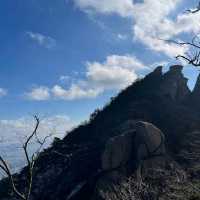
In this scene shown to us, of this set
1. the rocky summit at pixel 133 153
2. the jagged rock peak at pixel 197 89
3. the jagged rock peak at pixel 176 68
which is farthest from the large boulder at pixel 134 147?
the jagged rock peak at pixel 176 68

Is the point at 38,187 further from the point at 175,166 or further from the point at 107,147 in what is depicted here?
the point at 175,166

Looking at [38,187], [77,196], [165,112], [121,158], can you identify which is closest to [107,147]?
[121,158]

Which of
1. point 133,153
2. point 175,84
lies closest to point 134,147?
point 133,153

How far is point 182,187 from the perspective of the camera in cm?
4250

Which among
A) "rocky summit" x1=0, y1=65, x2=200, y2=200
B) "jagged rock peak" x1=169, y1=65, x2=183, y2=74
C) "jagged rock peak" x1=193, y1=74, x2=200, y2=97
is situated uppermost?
"jagged rock peak" x1=169, y1=65, x2=183, y2=74

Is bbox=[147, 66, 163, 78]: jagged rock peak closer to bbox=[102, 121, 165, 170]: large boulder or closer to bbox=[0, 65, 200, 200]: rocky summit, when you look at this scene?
bbox=[0, 65, 200, 200]: rocky summit

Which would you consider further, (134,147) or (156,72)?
(156,72)

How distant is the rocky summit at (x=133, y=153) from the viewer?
43.8m

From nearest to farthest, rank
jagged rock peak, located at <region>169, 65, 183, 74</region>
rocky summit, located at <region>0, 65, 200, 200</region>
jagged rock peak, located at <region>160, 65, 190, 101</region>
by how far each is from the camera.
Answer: rocky summit, located at <region>0, 65, 200, 200</region>, jagged rock peak, located at <region>160, 65, 190, 101</region>, jagged rock peak, located at <region>169, 65, 183, 74</region>

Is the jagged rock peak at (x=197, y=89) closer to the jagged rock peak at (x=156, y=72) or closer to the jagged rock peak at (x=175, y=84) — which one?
the jagged rock peak at (x=175, y=84)

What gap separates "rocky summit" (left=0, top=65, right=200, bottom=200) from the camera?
1722 inches

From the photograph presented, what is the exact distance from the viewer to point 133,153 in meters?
48.7

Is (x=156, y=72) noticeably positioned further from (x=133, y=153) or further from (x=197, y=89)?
(x=133, y=153)

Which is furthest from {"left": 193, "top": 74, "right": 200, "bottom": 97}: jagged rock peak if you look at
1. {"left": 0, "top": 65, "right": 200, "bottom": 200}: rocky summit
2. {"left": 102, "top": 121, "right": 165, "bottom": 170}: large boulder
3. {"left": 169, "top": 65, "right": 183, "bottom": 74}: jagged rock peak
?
{"left": 102, "top": 121, "right": 165, "bottom": 170}: large boulder
